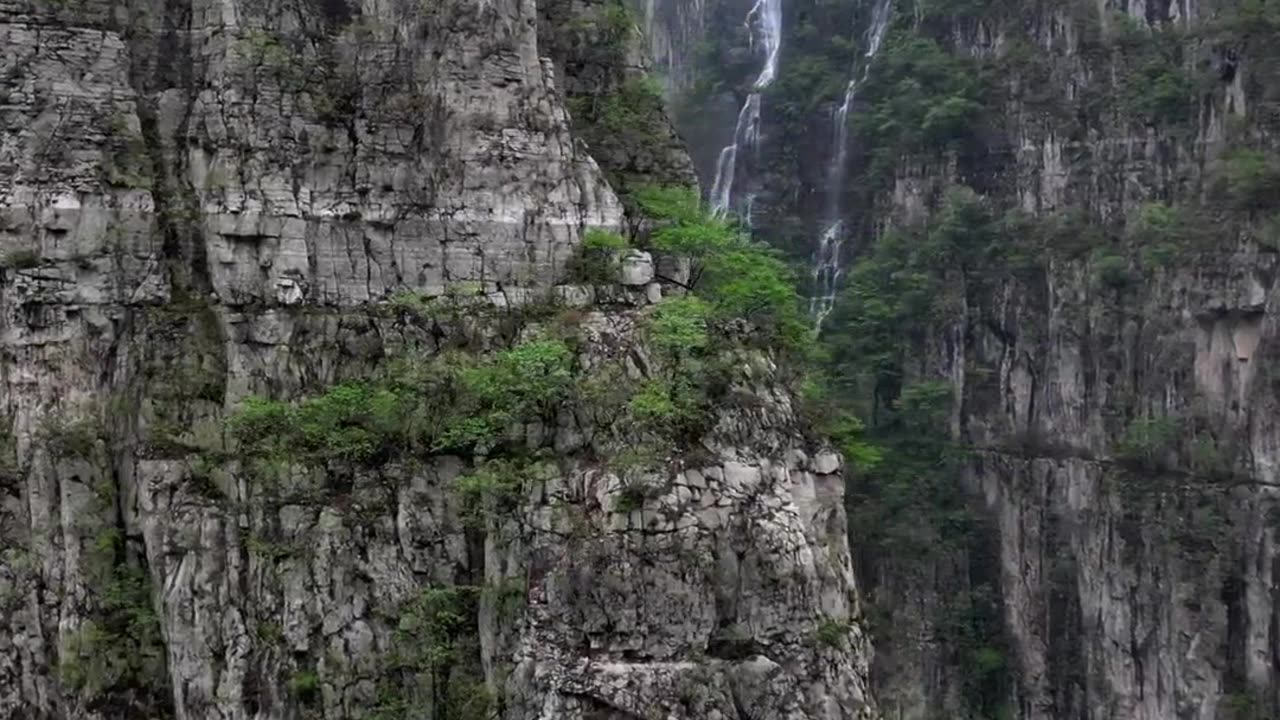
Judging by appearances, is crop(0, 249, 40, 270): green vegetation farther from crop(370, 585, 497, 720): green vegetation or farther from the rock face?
crop(370, 585, 497, 720): green vegetation

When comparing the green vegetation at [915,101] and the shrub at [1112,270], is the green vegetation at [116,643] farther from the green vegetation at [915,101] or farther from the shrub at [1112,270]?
the green vegetation at [915,101]

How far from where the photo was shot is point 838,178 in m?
38.8

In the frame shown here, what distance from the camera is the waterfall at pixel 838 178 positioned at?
3775cm

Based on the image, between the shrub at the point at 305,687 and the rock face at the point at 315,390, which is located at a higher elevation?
the rock face at the point at 315,390

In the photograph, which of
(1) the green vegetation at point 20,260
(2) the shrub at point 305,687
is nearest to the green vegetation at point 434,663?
(2) the shrub at point 305,687

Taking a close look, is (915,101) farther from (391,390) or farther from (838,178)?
(391,390)

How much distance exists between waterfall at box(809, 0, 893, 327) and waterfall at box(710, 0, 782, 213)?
2482 mm

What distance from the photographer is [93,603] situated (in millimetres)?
15633

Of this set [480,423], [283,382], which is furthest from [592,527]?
[283,382]

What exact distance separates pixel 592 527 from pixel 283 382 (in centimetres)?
467

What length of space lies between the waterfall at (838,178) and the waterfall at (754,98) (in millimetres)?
2482

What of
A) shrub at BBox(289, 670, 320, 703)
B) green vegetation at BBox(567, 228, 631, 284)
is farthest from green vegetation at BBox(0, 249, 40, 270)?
green vegetation at BBox(567, 228, 631, 284)

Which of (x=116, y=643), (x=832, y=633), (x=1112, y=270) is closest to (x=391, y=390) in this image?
(x=116, y=643)

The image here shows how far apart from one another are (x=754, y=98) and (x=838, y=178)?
3886mm
